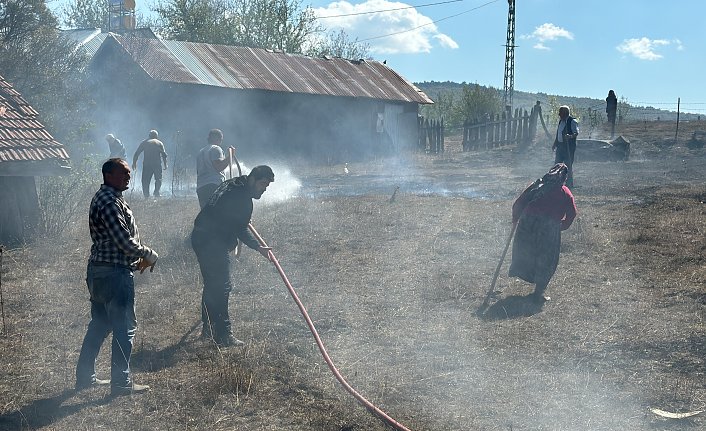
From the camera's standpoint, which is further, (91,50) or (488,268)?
(91,50)

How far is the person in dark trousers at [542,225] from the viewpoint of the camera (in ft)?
26.7

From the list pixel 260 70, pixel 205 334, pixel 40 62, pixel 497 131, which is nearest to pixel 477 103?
pixel 497 131

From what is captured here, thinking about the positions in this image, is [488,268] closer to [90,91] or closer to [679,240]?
[679,240]

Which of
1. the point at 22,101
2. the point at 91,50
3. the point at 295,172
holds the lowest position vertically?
the point at 295,172

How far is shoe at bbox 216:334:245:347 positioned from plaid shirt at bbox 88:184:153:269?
1541 mm

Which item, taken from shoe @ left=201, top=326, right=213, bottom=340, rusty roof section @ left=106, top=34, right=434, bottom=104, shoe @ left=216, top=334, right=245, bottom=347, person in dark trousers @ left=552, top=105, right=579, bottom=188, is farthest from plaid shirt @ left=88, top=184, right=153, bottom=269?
rusty roof section @ left=106, top=34, right=434, bottom=104

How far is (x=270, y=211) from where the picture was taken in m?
14.2

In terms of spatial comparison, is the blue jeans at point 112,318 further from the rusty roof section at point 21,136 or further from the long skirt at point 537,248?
the rusty roof section at point 21,136

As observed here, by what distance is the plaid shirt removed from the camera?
5.35 meters

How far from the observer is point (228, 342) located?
683 cm

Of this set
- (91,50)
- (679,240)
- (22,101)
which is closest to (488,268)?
(679,240)

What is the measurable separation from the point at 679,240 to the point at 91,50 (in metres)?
24.2

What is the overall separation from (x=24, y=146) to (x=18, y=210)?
107 centimetres

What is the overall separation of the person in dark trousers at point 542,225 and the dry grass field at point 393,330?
35 centimetres
